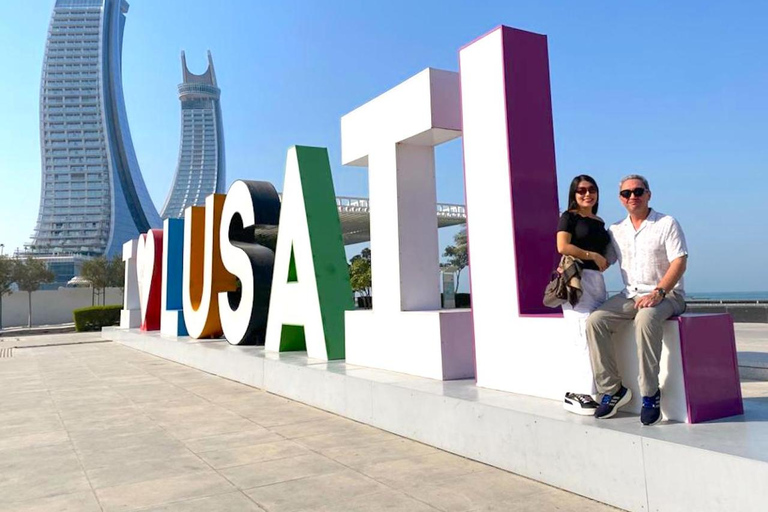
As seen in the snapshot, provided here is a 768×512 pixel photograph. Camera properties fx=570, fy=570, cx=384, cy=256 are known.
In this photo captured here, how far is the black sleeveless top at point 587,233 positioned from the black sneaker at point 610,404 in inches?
35.2

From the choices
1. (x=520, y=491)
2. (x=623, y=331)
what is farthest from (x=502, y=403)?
(x=623, y=331)

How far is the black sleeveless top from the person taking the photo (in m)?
4.10

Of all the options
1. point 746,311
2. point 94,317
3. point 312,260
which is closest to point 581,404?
point 312,260

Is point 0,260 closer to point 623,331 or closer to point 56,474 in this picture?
point 56,474

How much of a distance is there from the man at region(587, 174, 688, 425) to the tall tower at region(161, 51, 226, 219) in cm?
17075

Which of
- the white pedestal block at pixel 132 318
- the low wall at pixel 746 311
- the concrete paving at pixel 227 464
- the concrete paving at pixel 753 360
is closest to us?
the concrete paving at pixel 227 464

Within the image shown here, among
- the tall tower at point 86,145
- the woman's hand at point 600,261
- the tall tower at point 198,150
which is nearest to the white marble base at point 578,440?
the woman's hand at point 600,261

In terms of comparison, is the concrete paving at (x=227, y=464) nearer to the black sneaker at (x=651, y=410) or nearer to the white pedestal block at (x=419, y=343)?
the black sneaker at (x=651, y=410)

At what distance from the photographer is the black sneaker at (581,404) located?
3.95 meters

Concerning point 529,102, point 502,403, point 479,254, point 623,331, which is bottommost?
point 502,403

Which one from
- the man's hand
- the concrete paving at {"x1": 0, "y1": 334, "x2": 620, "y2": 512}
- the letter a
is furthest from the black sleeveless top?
the letter a

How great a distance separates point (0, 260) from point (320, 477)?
4631 cm

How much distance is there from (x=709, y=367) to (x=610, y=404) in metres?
0.66

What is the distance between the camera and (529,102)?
17.5 feet
